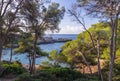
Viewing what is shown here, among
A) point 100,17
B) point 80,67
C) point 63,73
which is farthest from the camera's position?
point 80,67

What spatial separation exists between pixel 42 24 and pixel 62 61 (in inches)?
325

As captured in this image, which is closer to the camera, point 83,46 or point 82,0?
point 82,0

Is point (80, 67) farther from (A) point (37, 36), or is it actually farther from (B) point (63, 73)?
(B) point (63, 73)

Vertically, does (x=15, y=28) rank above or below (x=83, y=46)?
above

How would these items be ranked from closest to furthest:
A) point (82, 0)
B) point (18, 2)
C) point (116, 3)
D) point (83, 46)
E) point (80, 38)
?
point (116, 3), point (82, 0), point (18, 2), point (83, 46), point (80, 38)

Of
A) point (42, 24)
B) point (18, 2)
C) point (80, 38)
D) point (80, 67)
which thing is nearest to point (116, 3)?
point (18, 2)

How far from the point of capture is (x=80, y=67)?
77.1 feet

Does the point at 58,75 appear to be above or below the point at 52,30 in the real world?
below

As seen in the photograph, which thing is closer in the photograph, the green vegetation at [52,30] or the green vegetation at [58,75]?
the green vegetation at [52,30]

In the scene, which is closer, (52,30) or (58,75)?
(58,75)

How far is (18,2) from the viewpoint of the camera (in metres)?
11.4

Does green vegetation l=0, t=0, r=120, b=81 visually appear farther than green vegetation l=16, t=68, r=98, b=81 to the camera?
No

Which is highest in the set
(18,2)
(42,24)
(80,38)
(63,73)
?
(18,2)

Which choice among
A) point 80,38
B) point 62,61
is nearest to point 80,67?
point 62,61
